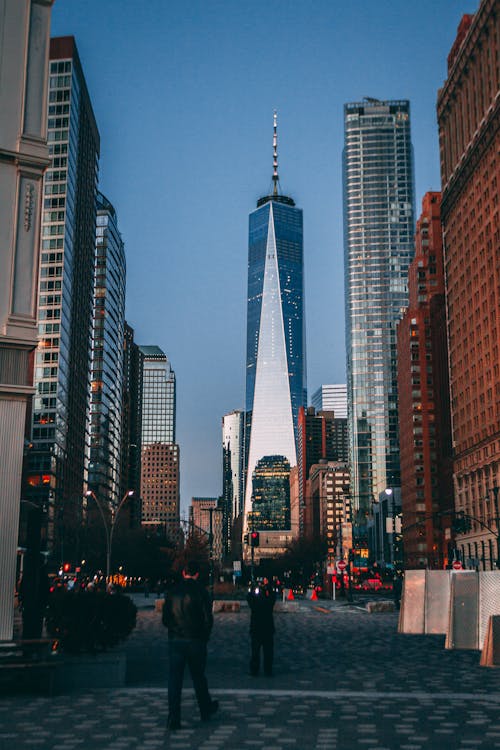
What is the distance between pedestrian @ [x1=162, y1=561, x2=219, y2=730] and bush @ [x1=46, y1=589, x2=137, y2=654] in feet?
11.6

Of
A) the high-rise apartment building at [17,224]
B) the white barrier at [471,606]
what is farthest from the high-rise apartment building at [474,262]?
the high-rise apartment building at [17,224]

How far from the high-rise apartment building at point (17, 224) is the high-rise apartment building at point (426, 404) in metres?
136

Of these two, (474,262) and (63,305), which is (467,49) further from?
(63,305)

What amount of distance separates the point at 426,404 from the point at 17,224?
143 m

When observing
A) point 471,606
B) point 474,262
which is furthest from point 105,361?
point 471,606

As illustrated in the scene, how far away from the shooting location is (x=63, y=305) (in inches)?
5266

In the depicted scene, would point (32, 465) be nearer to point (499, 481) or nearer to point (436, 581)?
point (499, 481)

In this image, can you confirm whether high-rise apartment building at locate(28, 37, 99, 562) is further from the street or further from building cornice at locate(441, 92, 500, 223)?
the street

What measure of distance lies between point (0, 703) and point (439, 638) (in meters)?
17.2

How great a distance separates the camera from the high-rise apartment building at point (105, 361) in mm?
176375

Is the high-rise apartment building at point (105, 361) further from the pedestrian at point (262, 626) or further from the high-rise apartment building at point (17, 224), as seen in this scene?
the pedestrian at point (262, 626)

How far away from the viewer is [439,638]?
26719 mm

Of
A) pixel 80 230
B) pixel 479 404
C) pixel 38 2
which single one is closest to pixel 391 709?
pixel 38 2

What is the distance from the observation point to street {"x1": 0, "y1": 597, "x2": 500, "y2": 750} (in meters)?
10.1
